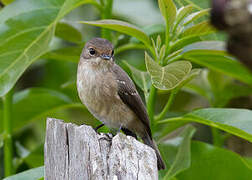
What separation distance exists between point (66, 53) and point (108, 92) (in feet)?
1.82

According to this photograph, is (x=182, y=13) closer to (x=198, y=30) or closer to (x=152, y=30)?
(x=198, y=30)

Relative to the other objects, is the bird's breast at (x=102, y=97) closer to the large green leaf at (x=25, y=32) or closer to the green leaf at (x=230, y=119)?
the large green leaf at (x=25, y=32)

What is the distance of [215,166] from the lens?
11.3 ft

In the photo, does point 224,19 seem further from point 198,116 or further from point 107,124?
point 107,124

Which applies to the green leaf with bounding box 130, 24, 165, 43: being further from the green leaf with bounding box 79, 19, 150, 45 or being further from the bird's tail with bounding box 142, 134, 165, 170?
the bird's tail with bounding box 142, 134, 165, 170

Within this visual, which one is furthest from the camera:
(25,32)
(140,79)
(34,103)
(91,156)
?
(34,103)

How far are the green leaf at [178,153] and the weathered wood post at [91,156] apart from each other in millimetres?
1049

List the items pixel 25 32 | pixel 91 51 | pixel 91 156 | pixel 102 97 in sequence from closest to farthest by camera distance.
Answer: pixel 91 156 → pixel 25 32 → pixel 102 97 → pixel 91 51

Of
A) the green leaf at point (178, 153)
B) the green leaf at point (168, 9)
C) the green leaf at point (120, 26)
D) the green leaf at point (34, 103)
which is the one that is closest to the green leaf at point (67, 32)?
the green leaf at point (34, 103)

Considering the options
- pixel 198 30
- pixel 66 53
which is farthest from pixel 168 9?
pixel 66 53

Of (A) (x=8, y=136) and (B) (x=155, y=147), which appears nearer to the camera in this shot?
(B) (x=155, y=147)

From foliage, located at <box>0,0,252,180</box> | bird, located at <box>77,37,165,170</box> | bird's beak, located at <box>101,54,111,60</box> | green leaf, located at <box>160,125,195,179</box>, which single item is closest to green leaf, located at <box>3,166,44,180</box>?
foliage, located at <box>0,0,252,180</box>

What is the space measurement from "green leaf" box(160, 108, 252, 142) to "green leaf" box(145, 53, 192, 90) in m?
0.45

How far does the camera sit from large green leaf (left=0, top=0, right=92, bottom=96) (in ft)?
9.98
